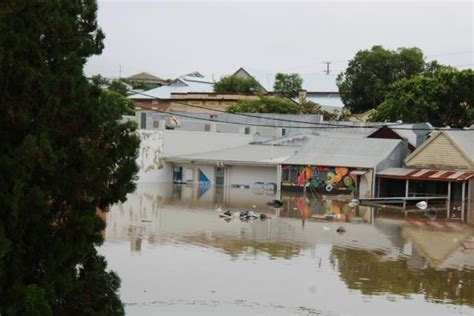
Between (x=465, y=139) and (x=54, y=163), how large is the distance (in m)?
41.1

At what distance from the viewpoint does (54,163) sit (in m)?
8.72

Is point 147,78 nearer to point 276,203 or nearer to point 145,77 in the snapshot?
point 145,77

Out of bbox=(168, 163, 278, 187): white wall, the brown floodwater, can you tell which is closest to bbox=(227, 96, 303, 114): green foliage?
bbox=(168, 163, 278, 187): white wall

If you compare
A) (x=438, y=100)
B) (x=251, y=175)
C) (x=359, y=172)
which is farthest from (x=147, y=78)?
(x=359, y=172)

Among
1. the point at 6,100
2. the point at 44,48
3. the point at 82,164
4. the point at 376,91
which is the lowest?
the point at 82,164

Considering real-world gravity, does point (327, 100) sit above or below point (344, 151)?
above

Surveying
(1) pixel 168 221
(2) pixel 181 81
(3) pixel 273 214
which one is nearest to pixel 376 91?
(2) pixel 181 81

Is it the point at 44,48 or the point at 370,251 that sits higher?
the point at 44,48

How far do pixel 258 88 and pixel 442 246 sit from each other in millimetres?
70532

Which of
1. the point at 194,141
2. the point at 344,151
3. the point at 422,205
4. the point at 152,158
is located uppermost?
the point at 194,141

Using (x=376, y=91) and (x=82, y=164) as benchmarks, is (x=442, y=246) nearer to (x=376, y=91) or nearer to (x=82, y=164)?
(x=82, y=164)

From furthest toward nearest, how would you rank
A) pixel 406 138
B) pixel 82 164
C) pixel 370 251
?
pixel 406 138, pixel 370 251, pixel 82 164

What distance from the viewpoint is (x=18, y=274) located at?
8.98m

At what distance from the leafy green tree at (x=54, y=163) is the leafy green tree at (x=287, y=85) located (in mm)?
86435
